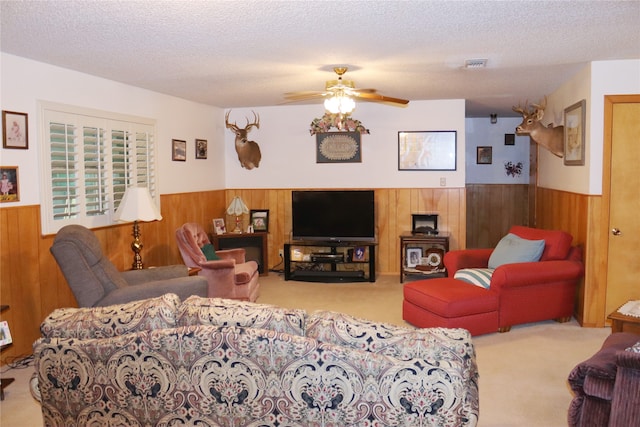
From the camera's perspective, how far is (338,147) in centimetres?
780

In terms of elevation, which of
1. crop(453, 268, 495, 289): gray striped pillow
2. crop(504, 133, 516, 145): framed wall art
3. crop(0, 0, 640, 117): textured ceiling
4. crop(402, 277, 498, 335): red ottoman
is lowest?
crop(402, 277, 498, 335): red ottoman

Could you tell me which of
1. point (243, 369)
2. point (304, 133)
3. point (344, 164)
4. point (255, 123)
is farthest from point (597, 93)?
point (255, 123)

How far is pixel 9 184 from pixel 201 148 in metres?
3.23

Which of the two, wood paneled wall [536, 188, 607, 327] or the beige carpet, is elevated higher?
wood paneled wall [536, 188, 607, 327]

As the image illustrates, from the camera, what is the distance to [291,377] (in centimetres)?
223

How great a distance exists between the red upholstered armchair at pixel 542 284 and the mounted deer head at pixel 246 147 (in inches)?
162

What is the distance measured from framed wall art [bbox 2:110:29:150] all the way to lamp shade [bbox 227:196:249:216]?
3505 mm

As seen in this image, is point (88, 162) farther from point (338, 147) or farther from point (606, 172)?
point (606, 172)

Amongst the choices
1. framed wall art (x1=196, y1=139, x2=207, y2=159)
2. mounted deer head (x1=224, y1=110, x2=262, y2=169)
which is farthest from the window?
mounted deer head (x1=224, y1=110, x2=262, y2=169)

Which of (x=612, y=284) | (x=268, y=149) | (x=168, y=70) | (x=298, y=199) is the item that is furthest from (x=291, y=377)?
(x=268, y=149)

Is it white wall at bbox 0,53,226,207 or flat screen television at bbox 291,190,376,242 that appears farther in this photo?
flat screen television at bbox 291,190,376,242

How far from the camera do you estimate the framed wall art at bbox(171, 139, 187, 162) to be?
6.64 m

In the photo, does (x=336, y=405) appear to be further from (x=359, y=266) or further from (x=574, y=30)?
(x=359, y=266)

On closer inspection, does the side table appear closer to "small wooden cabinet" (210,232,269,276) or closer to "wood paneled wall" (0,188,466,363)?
"wood paneled wall" (0,188,466,363)
